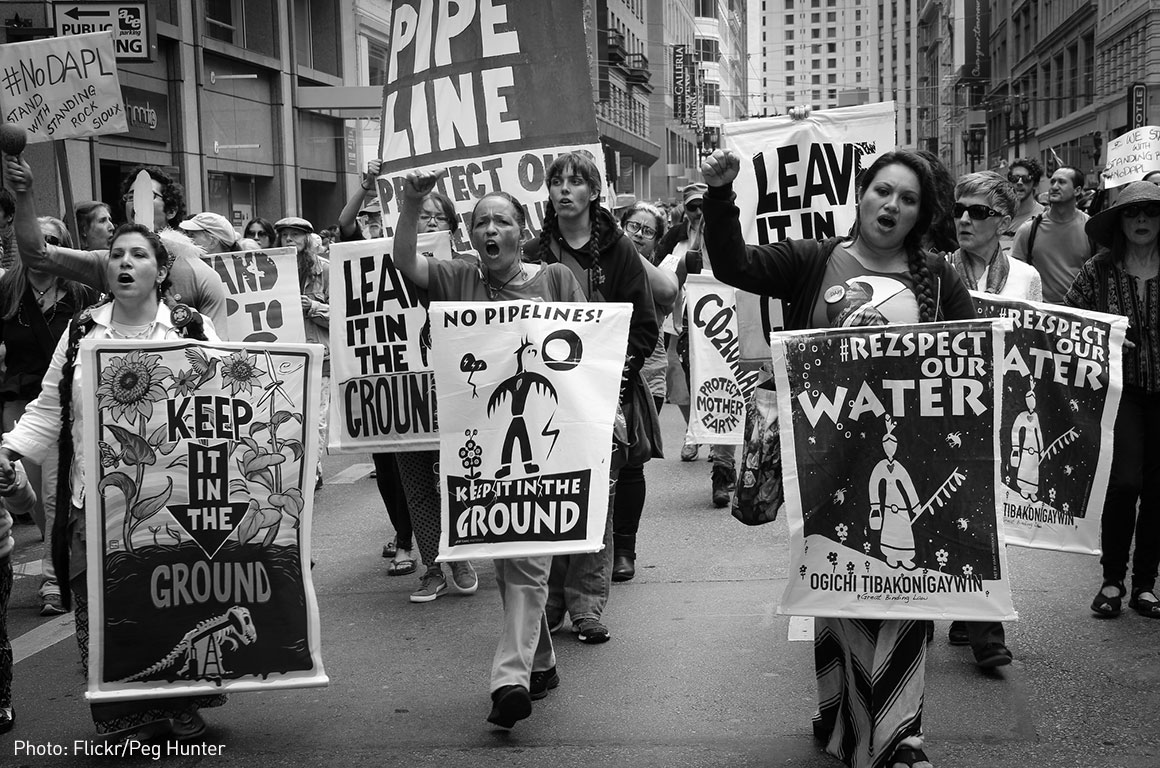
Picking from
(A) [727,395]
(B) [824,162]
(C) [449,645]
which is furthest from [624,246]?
(A) [727,395]

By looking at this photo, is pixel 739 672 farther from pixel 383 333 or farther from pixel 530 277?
pixel 383 333

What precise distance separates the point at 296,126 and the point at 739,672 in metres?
21.6

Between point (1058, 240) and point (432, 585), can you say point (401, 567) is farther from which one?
point (1058, 240)

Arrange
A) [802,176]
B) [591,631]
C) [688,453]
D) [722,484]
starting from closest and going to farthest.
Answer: [591,631]
[802,176]
[722,484]
[688,453]

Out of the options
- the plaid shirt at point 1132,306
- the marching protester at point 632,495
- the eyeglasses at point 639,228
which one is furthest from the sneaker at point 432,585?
the eyeglasses at point 639,228

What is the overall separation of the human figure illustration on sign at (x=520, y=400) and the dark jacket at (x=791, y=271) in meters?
0.76

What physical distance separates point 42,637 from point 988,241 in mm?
4616

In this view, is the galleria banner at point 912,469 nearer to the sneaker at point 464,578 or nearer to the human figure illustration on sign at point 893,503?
the human figure illustration on sign at point 893,503

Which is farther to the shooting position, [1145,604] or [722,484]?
[722,484]

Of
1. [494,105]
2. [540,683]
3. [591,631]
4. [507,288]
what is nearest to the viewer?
[540,683]

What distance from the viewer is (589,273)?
19.3ft

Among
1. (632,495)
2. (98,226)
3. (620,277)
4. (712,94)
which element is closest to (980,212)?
(620,277)

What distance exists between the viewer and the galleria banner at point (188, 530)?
4270 millimetres

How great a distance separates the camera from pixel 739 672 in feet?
17.2
